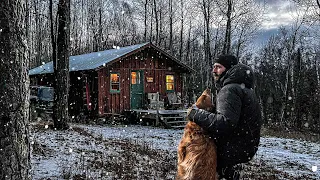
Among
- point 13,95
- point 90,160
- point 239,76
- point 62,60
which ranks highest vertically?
point 62,60

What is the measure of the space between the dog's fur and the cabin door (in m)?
17.7

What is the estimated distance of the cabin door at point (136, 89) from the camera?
67.8 ft

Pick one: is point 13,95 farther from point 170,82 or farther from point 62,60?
point 170,82

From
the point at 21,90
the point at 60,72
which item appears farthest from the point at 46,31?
the point at 21,90

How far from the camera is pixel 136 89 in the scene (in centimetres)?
2083

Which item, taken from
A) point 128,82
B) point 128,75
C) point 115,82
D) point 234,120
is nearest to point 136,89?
point 128,82

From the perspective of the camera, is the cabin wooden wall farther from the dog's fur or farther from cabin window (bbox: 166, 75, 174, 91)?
the dog's fur

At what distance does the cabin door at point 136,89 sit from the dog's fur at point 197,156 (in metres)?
17.7

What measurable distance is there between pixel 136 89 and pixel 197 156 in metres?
18.0

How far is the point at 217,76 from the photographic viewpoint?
3203 mm

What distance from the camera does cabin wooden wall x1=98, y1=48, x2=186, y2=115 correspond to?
1964 centimetres

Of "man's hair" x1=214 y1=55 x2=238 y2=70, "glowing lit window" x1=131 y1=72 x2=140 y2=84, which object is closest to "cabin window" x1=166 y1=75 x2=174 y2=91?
"glowing lit window" x1=131 y1=72 x2=140 y2=84

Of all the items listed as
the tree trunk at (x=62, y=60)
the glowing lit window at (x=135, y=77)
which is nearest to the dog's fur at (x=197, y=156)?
the tree trunk at (x=62, y=60)

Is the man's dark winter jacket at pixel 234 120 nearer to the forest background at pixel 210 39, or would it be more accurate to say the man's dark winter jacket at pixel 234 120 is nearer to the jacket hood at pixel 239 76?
the jacket hood at pixel 239 76
